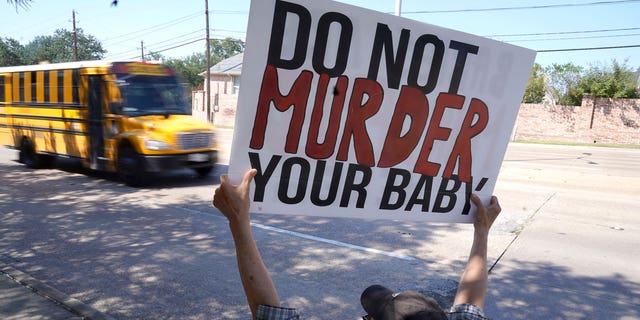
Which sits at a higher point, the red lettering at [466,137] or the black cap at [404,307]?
the red lettering at [466,137]

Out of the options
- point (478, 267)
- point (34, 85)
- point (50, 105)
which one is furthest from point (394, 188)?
point (34, 85)

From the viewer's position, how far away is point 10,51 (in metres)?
25.0

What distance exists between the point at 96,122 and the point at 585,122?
31182 mm

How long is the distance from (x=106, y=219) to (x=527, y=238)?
258 inches

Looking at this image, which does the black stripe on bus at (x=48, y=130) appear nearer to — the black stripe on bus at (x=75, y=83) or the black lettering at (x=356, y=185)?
the black stripe on bus at (x=75, y=83)

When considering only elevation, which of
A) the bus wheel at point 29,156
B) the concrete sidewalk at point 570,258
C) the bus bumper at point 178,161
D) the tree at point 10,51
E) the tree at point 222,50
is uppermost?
the tree at point 222,50

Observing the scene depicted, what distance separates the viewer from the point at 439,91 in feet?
6.83

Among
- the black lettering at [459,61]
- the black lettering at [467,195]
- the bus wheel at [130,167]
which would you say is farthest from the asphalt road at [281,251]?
the black lettering at [459,61]

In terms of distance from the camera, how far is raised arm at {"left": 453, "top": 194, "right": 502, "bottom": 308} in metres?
1.83

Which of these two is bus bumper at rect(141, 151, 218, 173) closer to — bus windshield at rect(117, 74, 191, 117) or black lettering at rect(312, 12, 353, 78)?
bus windshield at rect(117, 74, 191, 117)

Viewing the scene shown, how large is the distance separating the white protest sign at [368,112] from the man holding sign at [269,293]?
13 cm

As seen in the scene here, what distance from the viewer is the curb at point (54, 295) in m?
3.72

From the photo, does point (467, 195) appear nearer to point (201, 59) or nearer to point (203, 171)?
point (203, 171)

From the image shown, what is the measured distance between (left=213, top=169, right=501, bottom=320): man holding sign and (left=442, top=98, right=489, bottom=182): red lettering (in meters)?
0.56
